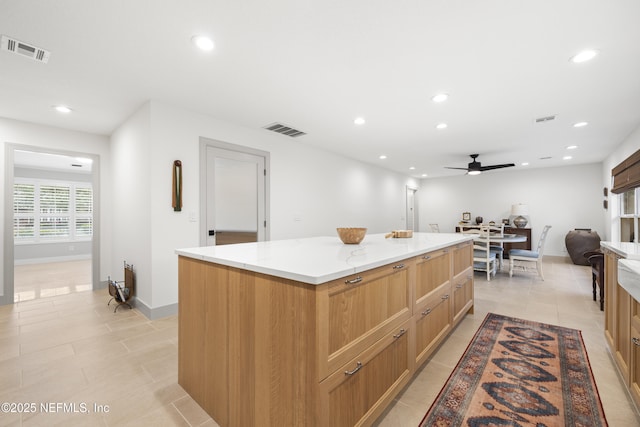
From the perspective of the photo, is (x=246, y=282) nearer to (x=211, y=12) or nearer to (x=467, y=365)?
(x=211, y=12)

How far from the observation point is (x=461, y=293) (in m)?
2.86

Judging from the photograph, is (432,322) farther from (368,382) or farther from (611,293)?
(611,293)

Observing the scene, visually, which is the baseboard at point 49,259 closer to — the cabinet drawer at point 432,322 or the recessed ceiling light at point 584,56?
the cabinet drawer at point 432,322

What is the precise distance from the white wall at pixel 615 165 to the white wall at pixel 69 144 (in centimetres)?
822

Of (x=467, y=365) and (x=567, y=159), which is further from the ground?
(x=567, y=159)

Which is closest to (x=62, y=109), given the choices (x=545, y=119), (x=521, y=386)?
(x=521, y=386)

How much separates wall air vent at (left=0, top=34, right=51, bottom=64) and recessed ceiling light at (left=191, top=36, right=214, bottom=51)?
1.27 meters

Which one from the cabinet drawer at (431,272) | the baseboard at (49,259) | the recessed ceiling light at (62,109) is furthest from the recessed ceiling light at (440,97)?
the baseboard at (49,259)

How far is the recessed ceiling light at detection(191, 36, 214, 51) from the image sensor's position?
6.84 ft

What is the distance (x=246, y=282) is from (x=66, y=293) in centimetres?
465

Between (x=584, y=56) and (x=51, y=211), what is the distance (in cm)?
1058

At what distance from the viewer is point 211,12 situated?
1.82 meters

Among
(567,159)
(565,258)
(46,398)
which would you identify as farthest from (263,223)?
(565,258)

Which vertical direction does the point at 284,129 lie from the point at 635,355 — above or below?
above
